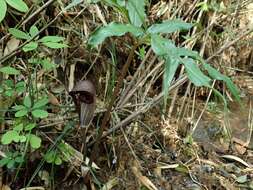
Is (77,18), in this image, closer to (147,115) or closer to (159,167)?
(147,115)

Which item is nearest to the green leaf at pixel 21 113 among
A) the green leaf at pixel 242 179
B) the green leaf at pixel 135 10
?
the green leaf at pixel 135 10

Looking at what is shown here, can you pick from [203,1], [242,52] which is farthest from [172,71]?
[242,52]

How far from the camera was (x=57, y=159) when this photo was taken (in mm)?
1361

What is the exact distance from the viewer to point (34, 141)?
4.21 feet

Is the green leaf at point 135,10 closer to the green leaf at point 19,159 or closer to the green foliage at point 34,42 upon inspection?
the green foliage at point 34,42

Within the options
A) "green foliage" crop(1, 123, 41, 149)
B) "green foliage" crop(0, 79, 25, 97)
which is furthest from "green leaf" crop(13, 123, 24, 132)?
"green foliage" crop(0, 79, 25, 97)

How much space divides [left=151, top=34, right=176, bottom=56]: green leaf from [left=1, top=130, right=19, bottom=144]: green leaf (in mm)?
523

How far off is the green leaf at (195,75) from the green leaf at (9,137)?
57 cm

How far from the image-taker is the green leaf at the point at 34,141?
4.17 feet

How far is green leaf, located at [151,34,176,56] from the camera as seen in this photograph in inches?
38.0

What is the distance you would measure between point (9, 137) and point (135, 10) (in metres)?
0.52

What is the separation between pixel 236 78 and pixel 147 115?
0.70 meters

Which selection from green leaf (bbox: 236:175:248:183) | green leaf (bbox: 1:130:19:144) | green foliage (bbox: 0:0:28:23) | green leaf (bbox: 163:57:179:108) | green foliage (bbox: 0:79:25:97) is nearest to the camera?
green leaf (bbox: 163:57:179:108)

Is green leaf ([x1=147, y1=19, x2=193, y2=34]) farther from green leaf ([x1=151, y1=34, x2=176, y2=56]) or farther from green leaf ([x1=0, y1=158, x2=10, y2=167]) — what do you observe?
Answer: green leaf ([x1=0, y1=158, x2=10, y2=167])
